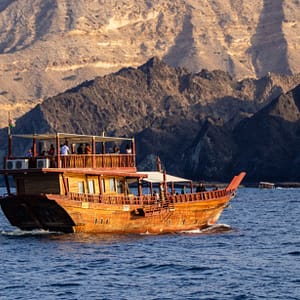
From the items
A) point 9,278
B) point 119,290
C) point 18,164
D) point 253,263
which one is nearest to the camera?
point 119,290

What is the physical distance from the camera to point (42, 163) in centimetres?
6769

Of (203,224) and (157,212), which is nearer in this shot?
(157,212)

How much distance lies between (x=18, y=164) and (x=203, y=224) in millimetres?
14738

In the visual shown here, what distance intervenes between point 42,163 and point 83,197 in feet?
10.4

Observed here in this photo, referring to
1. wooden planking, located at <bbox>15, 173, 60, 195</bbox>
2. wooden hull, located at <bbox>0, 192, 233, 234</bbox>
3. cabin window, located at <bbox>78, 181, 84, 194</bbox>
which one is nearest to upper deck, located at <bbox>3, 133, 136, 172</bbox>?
wooden planking, located at <bbox>15, 173, 60, 195</bbox>

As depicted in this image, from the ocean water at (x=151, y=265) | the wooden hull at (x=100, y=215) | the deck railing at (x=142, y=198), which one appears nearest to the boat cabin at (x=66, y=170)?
the deck railing at (x=142, y=198)

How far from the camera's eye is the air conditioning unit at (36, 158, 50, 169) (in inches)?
2665

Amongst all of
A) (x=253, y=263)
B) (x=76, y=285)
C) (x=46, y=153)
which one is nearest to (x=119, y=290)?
(x=76, y=285)

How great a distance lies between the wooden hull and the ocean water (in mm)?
855

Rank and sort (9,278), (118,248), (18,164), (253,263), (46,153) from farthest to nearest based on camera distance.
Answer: (46,153), (18,164), (118,248), (253,263), (9,278)

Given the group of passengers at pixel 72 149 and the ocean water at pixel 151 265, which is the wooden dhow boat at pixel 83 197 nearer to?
the group of passengers at pixel 72 149

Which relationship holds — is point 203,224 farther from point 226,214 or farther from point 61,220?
point 226,214

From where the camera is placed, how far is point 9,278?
53438mm

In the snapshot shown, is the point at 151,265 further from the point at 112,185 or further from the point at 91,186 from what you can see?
the point at 112,185
